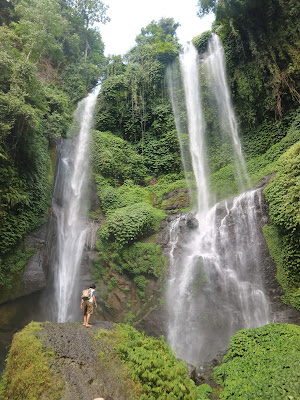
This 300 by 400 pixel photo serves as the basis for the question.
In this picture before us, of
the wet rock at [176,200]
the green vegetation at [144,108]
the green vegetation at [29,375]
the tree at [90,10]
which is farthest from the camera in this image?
the tree at [90,10]

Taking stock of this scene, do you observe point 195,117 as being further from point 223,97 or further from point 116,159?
point 116,159

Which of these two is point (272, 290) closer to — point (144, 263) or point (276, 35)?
point (144, 263)

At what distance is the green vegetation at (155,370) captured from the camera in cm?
371

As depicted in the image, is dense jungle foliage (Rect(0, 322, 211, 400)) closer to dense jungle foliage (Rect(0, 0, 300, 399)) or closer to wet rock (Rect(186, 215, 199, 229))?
dense jungle foliage (Rect(0, 0, 300, 399))

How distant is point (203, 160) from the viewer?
1636 centimetres

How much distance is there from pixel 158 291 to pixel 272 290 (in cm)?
408

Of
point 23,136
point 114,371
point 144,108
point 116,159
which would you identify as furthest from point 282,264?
point 144,108

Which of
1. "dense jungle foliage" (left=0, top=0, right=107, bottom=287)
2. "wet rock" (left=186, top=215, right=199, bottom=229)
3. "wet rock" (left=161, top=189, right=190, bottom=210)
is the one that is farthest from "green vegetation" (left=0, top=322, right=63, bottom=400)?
"wet rock" (left=161, top=189, right=190, bottom=210)

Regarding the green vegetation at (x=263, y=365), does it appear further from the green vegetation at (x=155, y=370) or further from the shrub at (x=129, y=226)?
the shrub at (x=129, y=226)

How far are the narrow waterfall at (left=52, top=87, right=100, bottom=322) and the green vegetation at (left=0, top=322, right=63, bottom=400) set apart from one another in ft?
21.0

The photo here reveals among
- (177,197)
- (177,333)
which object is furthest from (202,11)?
(177,333)

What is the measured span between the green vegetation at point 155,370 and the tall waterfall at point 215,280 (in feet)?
12.9

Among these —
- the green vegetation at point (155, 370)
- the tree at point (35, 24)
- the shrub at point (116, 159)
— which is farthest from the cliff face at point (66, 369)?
the tree at point (35, 24)

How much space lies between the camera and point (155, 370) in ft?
12.9
